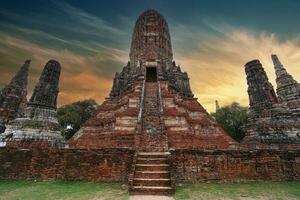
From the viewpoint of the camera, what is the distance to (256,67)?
16.3 meters

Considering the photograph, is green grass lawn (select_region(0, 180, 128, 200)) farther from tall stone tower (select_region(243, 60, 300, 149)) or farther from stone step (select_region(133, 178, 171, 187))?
tall stone tower (select_region(243, 60, 300, 149))

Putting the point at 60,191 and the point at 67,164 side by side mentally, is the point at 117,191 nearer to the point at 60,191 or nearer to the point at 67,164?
the point at 60,191

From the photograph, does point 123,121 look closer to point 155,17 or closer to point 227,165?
point 227,165

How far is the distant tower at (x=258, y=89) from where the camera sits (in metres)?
14.9

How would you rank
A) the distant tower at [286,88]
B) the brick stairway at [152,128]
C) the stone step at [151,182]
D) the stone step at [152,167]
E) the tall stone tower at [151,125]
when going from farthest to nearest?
1. the distant tower at [286,88]
2. the brick stairway at [152,128]
3. the tall stone tower at [151,125]
4. the stone step at [152,167]
5. the stone step at [151,182]

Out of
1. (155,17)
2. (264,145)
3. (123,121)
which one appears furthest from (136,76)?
(264,145)

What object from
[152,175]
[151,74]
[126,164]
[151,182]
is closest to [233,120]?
[151,74]

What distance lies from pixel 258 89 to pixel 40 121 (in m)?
15.5

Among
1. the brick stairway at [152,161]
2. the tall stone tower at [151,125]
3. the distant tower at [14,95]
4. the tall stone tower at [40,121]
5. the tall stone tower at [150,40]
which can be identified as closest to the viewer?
the brick stairway at [152,161]

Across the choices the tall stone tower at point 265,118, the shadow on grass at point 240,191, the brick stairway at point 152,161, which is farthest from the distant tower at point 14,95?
the tall stone tower at point 265,118

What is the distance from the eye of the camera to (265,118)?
46.9ft

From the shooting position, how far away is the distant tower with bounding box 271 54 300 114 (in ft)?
58.4

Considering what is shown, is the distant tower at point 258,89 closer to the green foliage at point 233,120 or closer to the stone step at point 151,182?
the stone step at point 151,182

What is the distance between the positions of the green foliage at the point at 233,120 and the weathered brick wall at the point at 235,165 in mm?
21937
